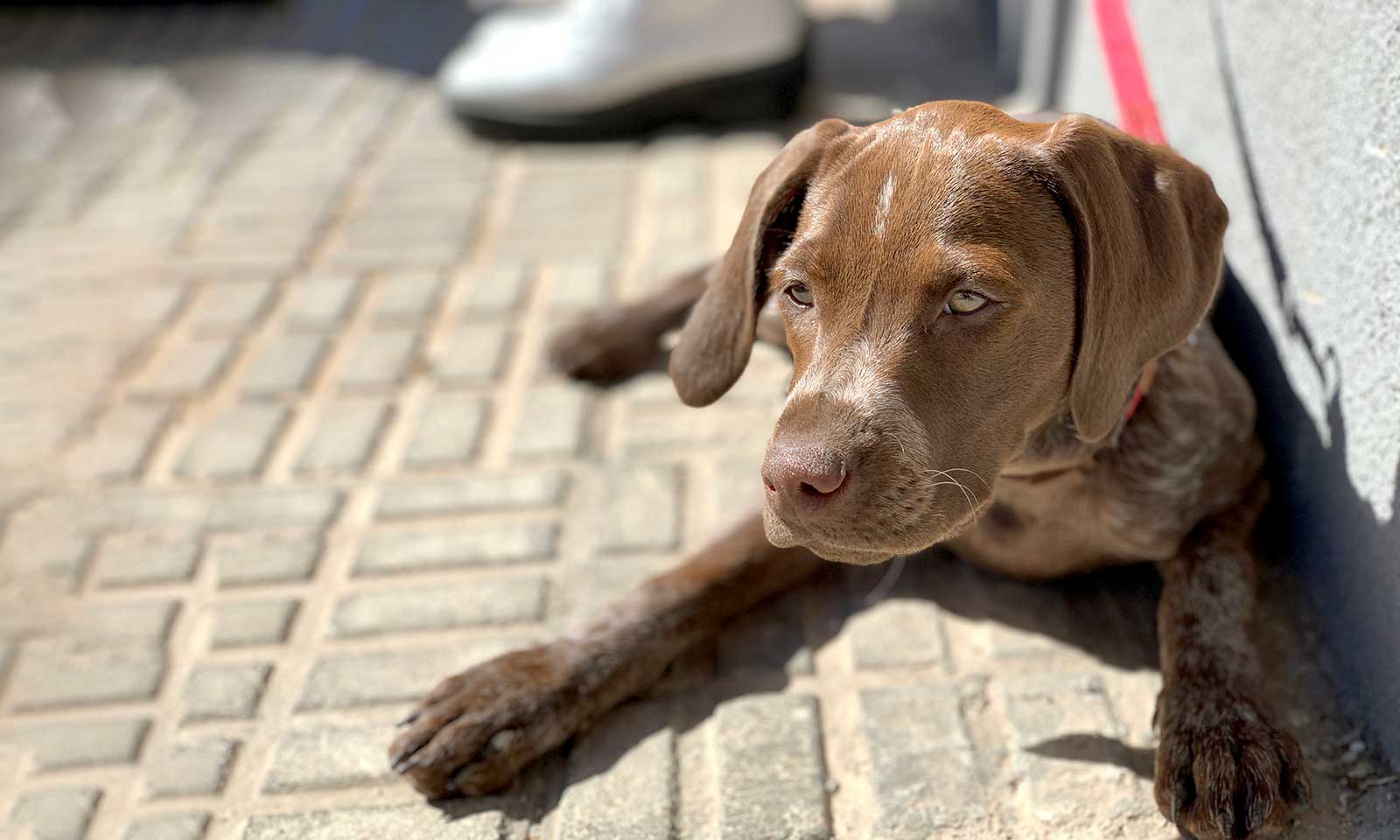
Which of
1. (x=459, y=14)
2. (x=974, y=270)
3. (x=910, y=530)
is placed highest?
(x=974, y=270)

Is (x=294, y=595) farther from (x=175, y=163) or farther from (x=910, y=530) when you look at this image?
(x=175, y=163)

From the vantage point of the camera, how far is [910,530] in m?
2.20

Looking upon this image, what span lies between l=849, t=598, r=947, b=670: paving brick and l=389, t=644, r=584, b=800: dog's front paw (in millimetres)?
675

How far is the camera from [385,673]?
2908 millimetres

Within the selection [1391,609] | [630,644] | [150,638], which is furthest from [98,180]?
[1391,609]

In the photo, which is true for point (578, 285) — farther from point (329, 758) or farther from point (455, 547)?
point (329, 758)

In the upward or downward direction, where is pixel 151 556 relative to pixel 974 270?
downward

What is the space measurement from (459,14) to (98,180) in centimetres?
279

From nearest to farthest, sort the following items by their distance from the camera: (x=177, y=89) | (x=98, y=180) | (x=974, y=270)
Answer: (x=974, y=270) → (x=98, y=180) → (x=177, y=89)

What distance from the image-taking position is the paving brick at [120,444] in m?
3.73

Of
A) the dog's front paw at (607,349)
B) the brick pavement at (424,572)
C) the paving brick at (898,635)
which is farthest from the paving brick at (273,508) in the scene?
the paving brick at (898,635)

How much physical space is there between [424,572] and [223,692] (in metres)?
0.58

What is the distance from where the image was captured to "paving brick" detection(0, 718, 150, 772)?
2.72m

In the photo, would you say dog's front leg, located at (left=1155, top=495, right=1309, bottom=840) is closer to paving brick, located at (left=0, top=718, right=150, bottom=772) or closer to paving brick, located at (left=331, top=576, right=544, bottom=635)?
paving brick, located at (left=331, top=576, right=544, bottom=635)
